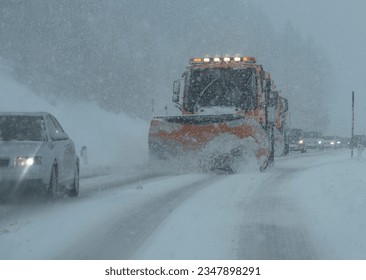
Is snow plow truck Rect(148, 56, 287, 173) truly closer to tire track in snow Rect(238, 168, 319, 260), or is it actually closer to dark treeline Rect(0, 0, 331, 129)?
tire track in snow Rect(238, 168, 319, 260)

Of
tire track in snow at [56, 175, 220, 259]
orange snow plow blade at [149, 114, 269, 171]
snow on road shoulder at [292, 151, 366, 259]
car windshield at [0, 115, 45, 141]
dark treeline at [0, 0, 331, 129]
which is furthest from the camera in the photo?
dark treeline at [0, 0, 331, 129]

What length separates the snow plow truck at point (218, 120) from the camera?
56.3ft

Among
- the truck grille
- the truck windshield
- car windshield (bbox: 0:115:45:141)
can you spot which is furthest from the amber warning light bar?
the truck grille

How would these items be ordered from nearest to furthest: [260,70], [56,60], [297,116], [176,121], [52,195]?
[52,195] < [176,121] < [260,70] < [56,60] < [297,116]

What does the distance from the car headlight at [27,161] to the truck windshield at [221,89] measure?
10023mm

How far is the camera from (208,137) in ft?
56.3

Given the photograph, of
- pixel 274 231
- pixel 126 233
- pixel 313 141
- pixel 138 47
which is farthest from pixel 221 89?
pixel 138 47

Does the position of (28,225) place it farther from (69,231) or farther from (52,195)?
(52,195)

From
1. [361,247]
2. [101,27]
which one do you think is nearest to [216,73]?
[361,247]

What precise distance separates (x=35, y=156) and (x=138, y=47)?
147ft

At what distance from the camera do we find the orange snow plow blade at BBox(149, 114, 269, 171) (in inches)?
672

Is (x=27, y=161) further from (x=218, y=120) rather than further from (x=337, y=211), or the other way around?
(x=218, y=120)
